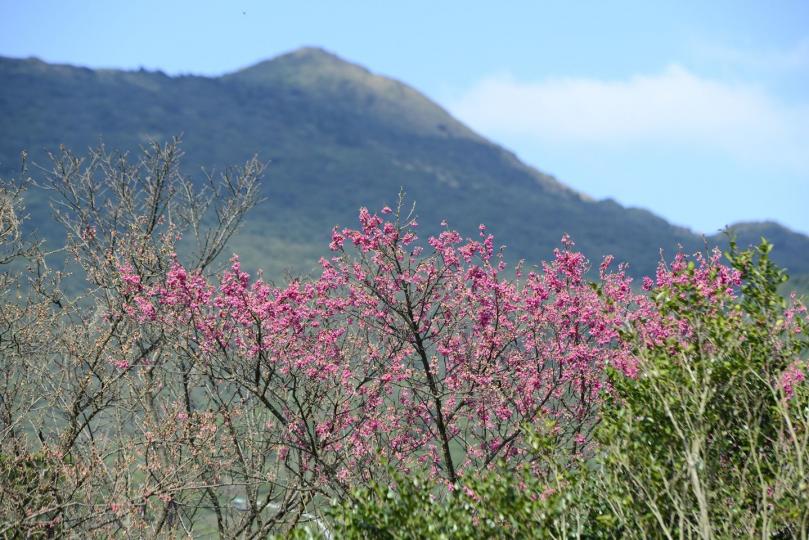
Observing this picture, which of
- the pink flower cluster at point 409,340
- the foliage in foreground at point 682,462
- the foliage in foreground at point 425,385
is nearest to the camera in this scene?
the foliage in foreground at point 682,462

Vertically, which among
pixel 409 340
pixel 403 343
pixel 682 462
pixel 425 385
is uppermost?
pixel 682 462

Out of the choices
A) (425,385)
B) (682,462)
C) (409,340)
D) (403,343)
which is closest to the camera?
(682,462)

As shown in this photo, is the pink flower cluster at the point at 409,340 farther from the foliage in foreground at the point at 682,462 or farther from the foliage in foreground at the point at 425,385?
the foliage in foreground at the point at 682,462

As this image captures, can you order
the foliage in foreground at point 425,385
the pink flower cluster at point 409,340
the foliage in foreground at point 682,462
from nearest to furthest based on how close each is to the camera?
the foliage in foreground at point 682,462 < the foliage in foreground at point 425,385 < the pink flower cluster at point 409,340


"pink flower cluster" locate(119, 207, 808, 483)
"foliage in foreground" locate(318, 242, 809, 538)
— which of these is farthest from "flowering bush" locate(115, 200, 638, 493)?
"foliage in foreground" locate(318, 242, 809, 538)

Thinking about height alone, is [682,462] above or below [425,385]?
above

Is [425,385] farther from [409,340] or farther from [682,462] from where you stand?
[682,462]

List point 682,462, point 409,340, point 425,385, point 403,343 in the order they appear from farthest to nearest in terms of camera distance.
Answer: point 403,343
point 425,385
point 409,340
point 682,462

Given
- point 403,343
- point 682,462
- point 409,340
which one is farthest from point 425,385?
point 682,462

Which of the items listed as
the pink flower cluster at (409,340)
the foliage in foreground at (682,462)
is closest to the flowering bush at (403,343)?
the pink flower cluster at (409,340)

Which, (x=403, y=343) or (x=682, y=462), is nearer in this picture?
(x=682, y=462)

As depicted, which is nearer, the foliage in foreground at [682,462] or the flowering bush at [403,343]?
the foliage in foreground at [682,462]

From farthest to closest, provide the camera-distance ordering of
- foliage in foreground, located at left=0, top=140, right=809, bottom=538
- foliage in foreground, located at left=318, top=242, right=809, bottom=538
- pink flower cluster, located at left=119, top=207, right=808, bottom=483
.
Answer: pink flower cluster, located at left=119, top=207, right=808, bottom=483
foliage in foreground, located at left=0, top=140, right=809, bottom=538
foliage in foreground, located at left=318, top=242, right=809, bottom=538

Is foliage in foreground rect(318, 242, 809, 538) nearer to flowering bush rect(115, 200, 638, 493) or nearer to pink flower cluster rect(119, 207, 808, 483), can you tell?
pink flower cluster rect(119, 207, 808, 483)
